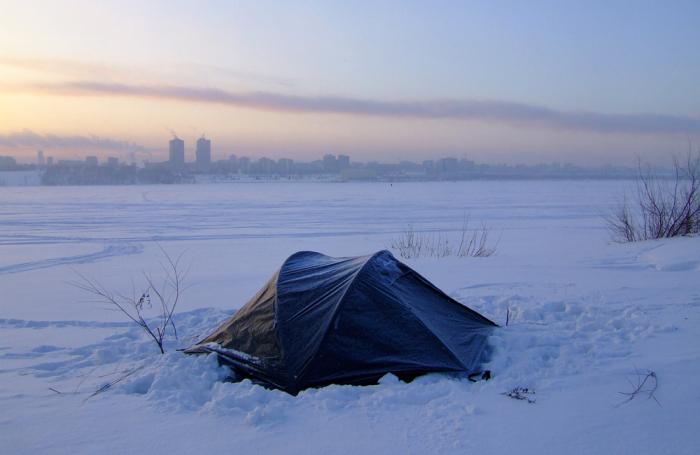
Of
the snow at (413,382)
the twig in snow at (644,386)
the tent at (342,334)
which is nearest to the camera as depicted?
the snow at (413,382)

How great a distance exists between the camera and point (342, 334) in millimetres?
5230

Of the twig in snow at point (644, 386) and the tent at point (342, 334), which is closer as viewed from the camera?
the twig in snow at point (644, 386)

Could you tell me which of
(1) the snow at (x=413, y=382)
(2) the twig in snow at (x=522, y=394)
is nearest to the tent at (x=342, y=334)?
(1) the snow at (x=413, y=382)

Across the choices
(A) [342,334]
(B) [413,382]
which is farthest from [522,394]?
(A) [342,334]

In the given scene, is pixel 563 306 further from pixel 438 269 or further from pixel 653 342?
pixel 438 269

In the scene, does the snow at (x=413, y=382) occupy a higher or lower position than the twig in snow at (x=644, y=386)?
lower

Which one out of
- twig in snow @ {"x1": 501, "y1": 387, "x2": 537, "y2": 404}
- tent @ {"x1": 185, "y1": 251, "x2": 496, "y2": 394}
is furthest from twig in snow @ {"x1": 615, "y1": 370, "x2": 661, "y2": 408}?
tent @ {"x1": 185, "y1": 251, "x2": 496, "y2": 394}

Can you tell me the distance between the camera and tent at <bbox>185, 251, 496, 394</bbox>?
16.7 ft

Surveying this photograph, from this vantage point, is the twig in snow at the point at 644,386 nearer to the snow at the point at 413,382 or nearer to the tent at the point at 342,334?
the snow at the point at 413,382

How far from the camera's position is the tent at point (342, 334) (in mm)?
5090

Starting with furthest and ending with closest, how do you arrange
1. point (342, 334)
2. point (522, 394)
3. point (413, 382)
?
point (342, 334)
point (413, 382)
point (522, 394)

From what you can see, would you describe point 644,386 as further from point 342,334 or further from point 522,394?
point 342,334

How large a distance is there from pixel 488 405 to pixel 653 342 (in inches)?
96.2

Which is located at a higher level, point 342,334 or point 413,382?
point 342,334
